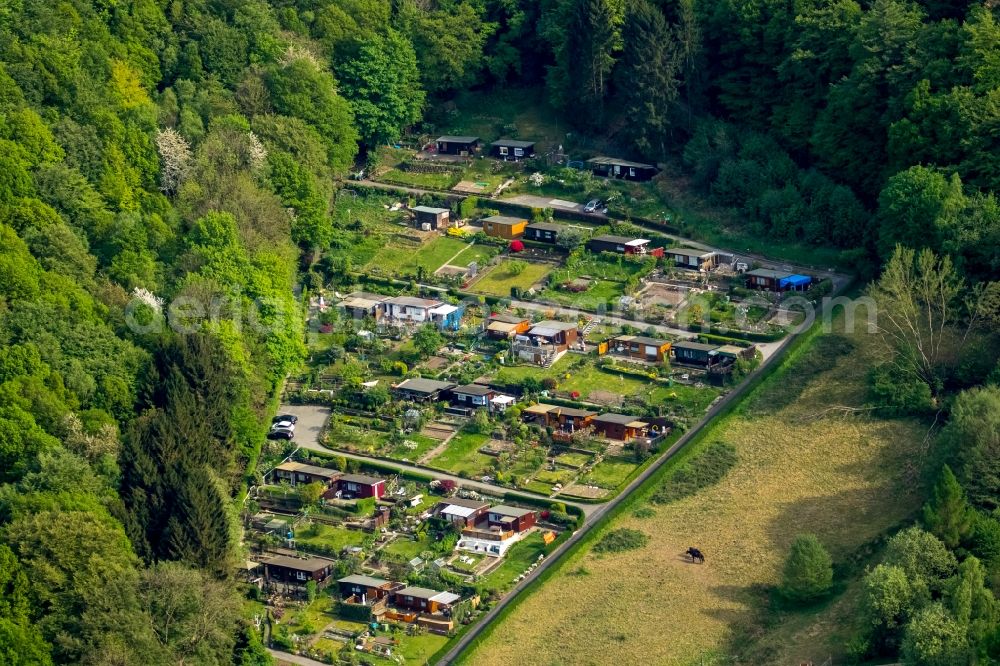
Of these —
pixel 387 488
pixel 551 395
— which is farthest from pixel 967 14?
pixel 387 488

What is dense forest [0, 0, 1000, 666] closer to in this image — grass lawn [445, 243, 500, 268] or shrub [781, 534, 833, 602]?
shrub [781, 534, 833, 602]

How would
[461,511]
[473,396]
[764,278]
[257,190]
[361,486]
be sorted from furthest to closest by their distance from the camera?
[257,190] < [764,278] < [473,396] < [361,486] < [461,511]

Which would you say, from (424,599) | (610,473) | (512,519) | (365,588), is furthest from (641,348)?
(365,588)

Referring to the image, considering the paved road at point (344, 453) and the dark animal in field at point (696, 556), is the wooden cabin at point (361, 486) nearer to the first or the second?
the paved road at point (344, 453)

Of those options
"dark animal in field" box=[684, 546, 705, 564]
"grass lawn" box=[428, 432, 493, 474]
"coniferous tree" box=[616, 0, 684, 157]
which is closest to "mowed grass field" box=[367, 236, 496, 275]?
"coniferous tree" box=[616, 0, 684, 157]

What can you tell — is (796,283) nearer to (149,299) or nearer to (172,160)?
(149,299)

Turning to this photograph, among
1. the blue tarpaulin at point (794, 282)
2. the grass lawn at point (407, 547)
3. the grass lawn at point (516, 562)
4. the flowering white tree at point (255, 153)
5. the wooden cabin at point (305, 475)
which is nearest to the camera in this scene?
the grass lawn at point (516, 562)

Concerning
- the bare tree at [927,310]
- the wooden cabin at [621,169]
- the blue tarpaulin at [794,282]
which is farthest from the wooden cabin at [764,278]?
the wooden cabin at [621,169]
